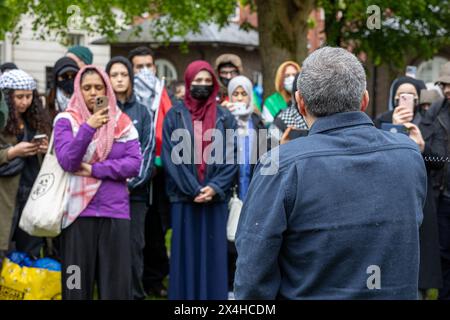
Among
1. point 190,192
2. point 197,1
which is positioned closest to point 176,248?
point 190,192

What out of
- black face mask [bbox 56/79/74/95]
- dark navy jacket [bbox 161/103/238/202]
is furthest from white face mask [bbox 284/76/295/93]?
black face mask [bbox 56/79/74/95]

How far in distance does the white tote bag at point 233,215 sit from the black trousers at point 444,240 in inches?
72.3

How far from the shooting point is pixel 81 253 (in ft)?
23.6

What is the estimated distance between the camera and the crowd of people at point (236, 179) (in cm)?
364

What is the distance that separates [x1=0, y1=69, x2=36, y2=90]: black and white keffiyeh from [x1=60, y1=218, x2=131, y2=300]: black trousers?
1580mm

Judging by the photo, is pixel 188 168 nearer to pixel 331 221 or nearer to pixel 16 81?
pixel 16 81

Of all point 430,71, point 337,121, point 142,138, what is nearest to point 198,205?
point 142,138

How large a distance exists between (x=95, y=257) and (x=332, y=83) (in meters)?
4.02

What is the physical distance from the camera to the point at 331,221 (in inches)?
143

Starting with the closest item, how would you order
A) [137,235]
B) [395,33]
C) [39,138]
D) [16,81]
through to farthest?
[39,138]
[16,81]
[137,235]
[395,33]

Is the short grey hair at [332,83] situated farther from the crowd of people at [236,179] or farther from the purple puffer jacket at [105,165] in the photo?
the purple puffer jacket at [105,165]

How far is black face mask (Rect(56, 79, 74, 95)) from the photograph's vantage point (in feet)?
28.2

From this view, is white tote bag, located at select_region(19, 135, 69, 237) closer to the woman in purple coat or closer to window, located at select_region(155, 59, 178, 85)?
the woman in purple coat
